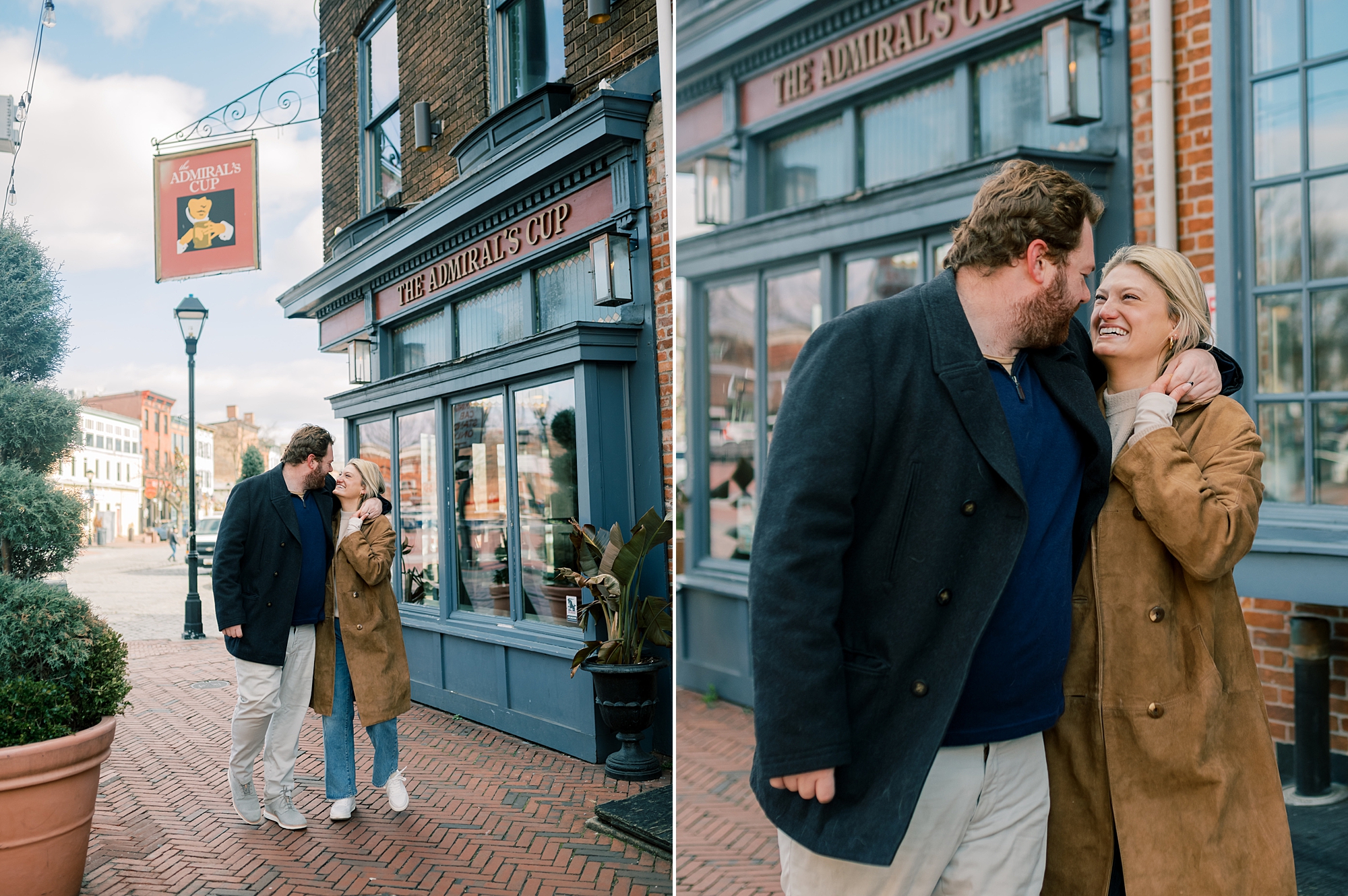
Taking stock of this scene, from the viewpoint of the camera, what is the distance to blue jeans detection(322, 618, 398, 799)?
3434 mm

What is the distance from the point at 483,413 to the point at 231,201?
149 centimetres

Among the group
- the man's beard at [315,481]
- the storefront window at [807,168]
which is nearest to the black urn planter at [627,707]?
the man's beard at [315,481]

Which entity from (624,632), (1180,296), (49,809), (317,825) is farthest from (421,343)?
(1180,296)

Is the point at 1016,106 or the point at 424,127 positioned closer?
the point at 424,127

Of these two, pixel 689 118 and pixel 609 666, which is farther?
pixel 689 118

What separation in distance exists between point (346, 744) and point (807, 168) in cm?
498

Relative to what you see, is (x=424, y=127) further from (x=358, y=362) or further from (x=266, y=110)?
(x=358, y=362)

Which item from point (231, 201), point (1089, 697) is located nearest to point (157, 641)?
point (231, 201)

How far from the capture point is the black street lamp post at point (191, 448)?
312 centimetres

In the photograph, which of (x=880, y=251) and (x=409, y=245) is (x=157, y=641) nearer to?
(x=409, y=245)

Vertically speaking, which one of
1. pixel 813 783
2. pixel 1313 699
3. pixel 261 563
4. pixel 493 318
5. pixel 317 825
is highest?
pixel 493 318

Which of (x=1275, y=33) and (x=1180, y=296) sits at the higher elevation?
(x=1275, y=33)

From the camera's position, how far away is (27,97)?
3.11 metres

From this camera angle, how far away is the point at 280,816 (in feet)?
9.81
